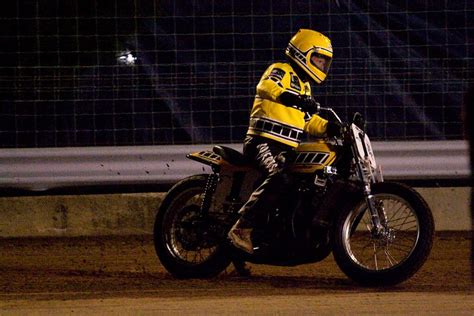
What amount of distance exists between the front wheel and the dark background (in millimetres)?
3959

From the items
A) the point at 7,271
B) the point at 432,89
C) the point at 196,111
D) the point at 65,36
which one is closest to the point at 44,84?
the point at 65,36

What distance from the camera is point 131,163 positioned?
1298 cm

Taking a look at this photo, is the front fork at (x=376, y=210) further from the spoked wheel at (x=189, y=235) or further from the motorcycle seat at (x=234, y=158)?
the spoked wheel at (x=189, y=235)

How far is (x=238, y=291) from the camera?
9.05 meters

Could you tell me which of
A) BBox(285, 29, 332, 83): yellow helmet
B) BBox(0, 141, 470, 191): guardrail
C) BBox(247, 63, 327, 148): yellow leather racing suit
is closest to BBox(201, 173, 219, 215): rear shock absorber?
BBox(247, 63, 327, 148): yellow leather racing suit

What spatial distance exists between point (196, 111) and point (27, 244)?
7.05 ft

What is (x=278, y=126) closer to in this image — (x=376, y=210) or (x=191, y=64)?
(x=376, y=210)

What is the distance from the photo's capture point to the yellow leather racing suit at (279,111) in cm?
928

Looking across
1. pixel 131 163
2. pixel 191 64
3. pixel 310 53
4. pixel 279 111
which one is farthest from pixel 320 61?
pixel 131 163

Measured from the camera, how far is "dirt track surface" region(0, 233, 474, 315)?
8.24 meters

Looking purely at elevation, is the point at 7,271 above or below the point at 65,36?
below

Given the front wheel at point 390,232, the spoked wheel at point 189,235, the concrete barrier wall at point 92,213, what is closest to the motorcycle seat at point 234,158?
the spoked wheel at point 189,235

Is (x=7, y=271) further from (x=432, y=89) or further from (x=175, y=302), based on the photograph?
(x=432, y=89)

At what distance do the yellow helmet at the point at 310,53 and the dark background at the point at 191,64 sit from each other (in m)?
3.46
